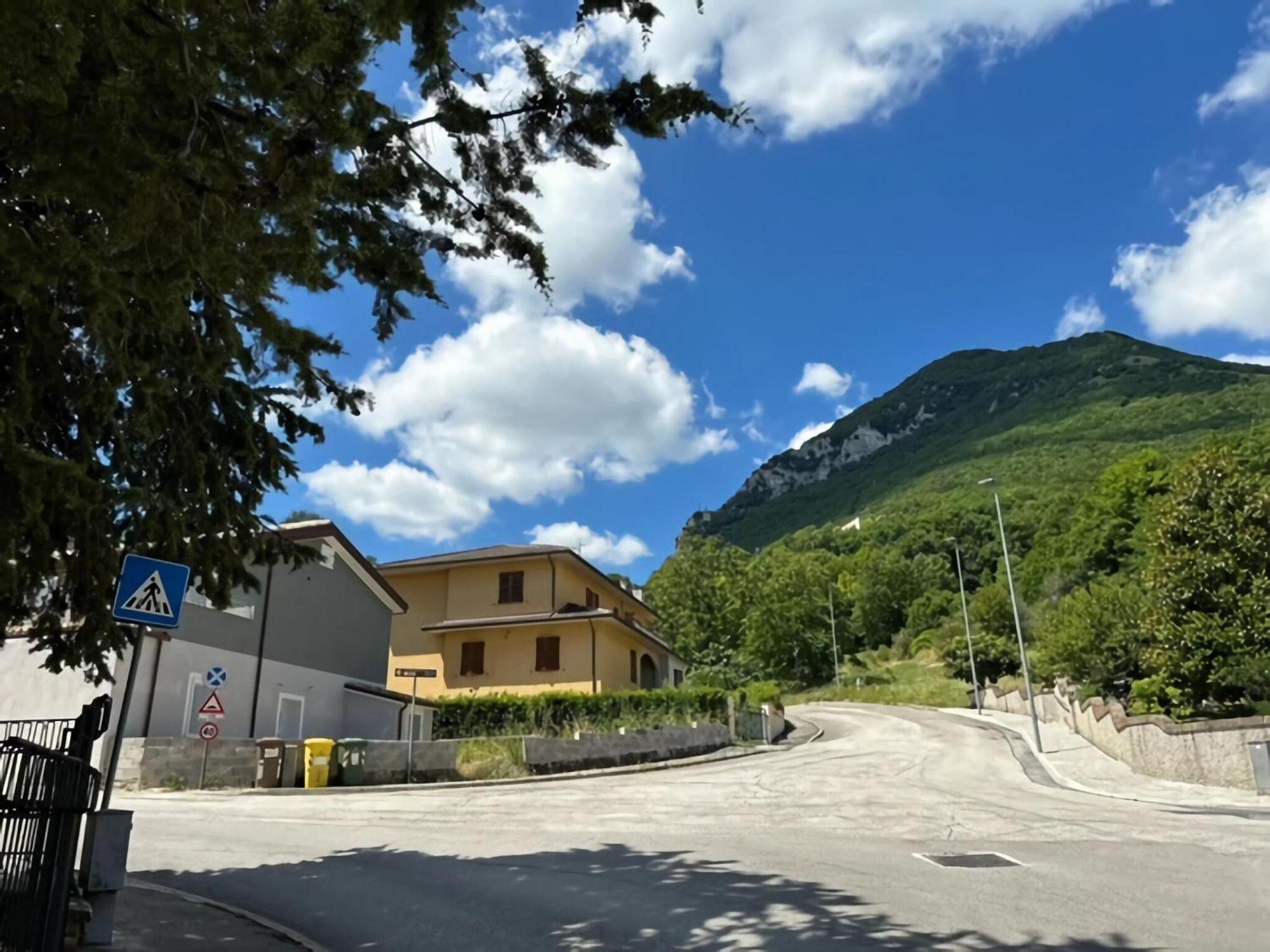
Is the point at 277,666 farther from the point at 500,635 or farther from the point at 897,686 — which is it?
the point at 897,686

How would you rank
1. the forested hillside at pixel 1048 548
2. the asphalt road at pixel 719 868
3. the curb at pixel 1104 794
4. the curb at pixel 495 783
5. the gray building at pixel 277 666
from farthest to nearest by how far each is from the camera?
the gray building at pixel 277 666 → the forested hillside at pixel 1048 548 → the curb at pixel 495 783 → the curb at pixel 1104 794 → the asphalt road at pixel 719 868

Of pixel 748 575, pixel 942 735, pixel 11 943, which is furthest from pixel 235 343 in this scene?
pixel 748 575

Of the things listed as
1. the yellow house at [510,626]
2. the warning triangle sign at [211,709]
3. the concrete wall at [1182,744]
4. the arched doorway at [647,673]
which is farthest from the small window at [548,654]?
the warning triangle sign at [211,709]

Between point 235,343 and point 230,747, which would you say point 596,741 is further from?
point 235,343

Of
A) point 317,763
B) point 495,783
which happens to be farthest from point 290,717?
point 495,783

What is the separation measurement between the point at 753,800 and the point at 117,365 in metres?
14.2

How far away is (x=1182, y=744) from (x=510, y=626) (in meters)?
24.8

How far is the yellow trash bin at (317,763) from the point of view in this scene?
66.9ft

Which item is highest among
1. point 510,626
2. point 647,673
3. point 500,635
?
point 510,626

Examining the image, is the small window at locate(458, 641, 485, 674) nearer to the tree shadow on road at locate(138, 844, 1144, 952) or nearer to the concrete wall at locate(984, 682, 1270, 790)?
the concrete wall at locate(984, 682, 1270, 790)

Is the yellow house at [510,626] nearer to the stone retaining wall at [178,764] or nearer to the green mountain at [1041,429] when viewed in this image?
the stone retaining wall at [178,764]

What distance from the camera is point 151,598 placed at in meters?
6.51

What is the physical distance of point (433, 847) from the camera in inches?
451

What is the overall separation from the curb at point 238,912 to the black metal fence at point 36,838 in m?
2.06
